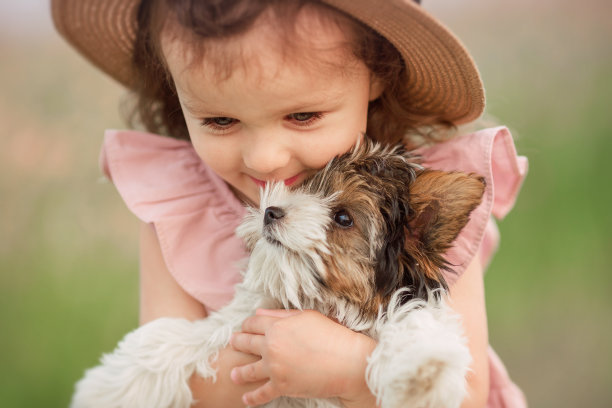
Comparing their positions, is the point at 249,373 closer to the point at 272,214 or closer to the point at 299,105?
the point at 272,214

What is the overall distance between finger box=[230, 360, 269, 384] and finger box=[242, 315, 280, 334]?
0.12 metres

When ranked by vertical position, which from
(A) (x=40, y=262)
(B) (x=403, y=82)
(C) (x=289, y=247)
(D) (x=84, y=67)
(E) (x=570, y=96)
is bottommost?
(A) (x=40, y=262)

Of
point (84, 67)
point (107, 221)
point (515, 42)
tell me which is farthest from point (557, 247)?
point (84, 67)

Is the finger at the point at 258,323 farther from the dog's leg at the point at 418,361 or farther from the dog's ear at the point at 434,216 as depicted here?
the dog's ear at the point at 434,216

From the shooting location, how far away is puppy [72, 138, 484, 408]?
198 cm

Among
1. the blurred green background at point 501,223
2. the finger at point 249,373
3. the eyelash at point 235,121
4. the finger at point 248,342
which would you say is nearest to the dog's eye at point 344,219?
the eyelash at point 235,121

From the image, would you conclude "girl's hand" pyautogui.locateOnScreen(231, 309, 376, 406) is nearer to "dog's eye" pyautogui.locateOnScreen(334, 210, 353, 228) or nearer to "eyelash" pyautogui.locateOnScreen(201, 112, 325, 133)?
"dog's eye" pyautogui.locateOnScreen(334, 210, 353, 228)

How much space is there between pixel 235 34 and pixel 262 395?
134cm

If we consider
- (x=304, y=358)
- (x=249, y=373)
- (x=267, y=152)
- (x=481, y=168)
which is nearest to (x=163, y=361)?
(x=249, y=373)

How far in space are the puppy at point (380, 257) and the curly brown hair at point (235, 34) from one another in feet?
1.44

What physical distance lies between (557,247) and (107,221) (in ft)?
12.6

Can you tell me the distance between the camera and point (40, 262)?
4891mm

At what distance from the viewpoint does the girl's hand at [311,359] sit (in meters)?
2.21

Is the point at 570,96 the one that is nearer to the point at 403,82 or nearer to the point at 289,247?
the point at 403,82
